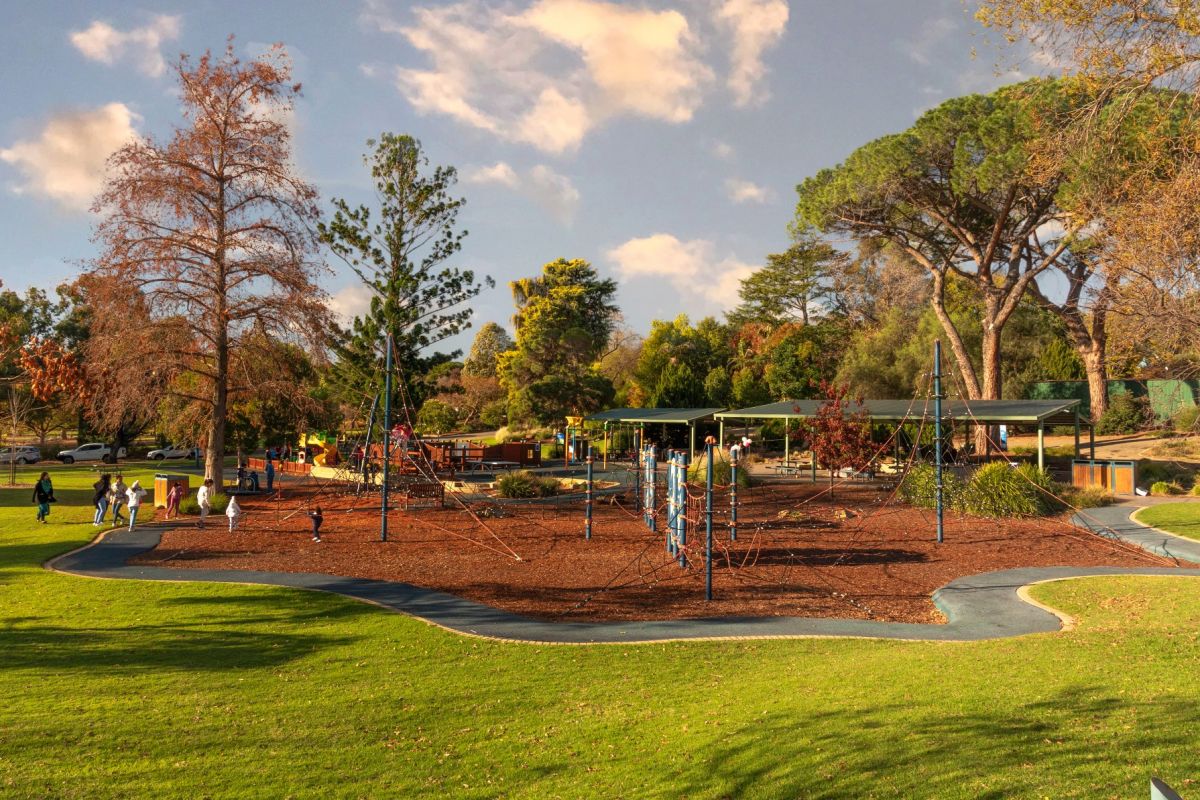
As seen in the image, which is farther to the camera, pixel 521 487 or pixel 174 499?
pixel 521 487

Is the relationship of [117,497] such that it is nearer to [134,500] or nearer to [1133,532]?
[134,500]

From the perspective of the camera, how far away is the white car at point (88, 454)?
4688 cm

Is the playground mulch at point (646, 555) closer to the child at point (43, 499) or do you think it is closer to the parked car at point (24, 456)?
the child at point (43, 499)

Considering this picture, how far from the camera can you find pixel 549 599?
13.5 m

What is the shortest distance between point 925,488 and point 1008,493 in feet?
8.93

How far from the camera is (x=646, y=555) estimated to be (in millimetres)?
17703

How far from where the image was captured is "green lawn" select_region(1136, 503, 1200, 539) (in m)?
19.7

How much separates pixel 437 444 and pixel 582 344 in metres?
25.1

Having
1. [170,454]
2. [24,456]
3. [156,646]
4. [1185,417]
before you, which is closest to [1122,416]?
[1185,417]

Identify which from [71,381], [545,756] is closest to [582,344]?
[71,381]

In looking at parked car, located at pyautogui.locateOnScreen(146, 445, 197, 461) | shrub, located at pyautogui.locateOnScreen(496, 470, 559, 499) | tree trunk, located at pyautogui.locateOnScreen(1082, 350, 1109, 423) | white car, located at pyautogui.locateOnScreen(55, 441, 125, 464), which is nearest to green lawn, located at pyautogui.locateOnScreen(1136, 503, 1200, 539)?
shrub, located at pyautogui.locateOnScreen(496, 470, 559, 499)

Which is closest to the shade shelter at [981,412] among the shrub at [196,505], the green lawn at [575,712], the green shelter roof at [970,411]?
the green shelter roof at [970,411]

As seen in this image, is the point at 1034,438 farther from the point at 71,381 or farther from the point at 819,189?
the point at 71,381

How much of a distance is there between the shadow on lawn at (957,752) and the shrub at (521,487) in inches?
809
